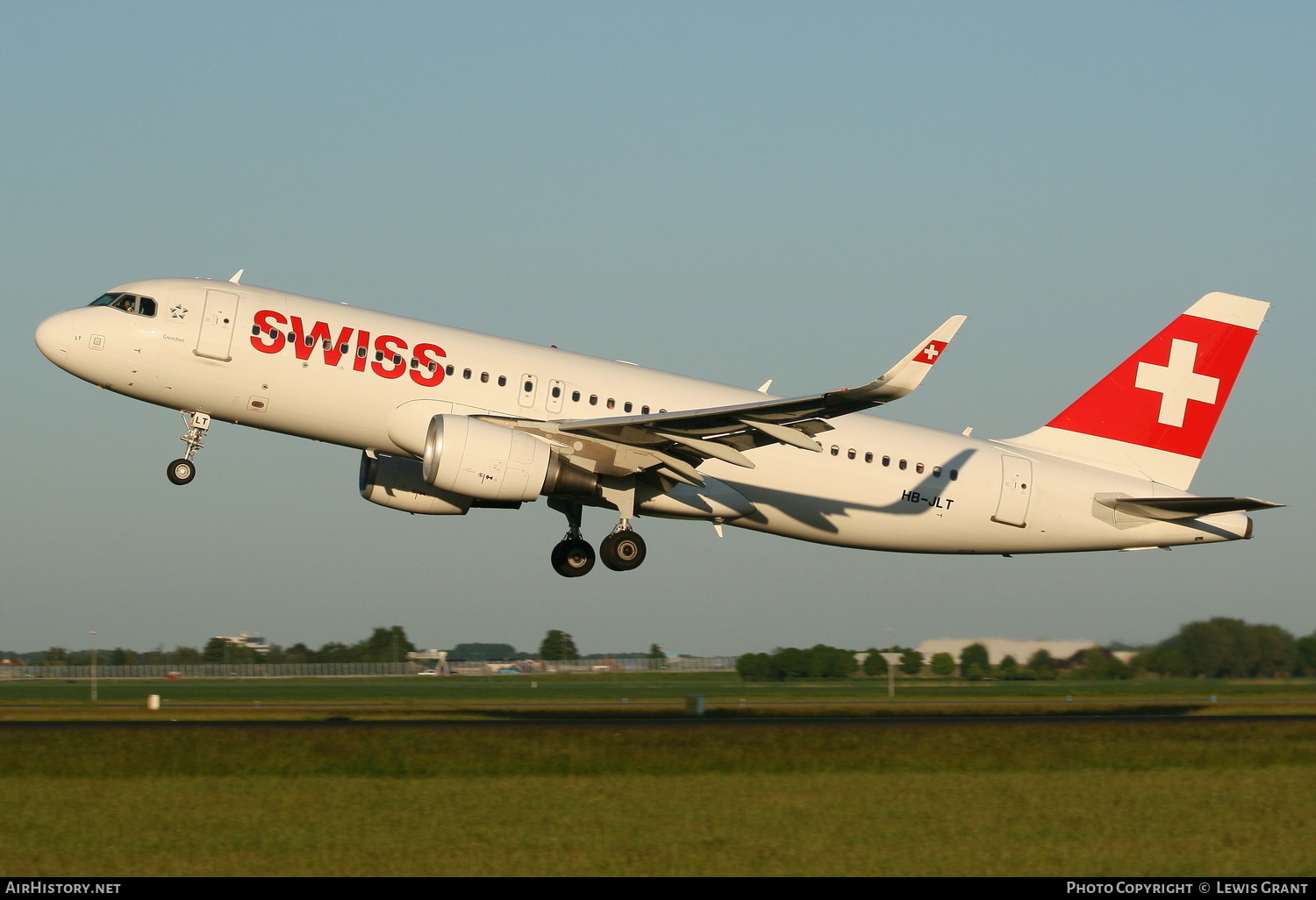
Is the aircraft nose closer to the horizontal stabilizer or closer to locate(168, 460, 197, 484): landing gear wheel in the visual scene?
locate(168, 460, 197, 484): landing gear wheel

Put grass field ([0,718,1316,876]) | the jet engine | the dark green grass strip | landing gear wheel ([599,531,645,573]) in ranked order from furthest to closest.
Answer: landing gear wheel ([599,531,645,573]) < the jet engine < the dark green grass strip < grass field ([0,718,1316,876])

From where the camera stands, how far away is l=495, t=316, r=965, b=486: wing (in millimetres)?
24578

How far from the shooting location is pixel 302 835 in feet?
50.8

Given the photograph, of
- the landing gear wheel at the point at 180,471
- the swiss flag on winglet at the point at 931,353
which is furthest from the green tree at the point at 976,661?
the landing gear wheel at the point at 180,471

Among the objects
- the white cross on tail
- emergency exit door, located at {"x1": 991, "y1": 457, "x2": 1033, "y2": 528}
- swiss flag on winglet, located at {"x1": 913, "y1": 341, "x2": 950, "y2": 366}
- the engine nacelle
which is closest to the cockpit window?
the engine nacelle

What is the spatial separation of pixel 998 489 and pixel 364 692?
21822 millimetres

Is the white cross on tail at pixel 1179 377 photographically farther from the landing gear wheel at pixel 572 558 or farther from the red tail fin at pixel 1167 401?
the landing gear wheel at pixel 572 558

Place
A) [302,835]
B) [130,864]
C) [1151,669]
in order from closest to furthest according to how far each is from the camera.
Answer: [130,864]
[302,835]
[1151,669]

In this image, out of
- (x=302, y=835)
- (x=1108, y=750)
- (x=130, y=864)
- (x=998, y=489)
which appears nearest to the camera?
(x=130, y=864)

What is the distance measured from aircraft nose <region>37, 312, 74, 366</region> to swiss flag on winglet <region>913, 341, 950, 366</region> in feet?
56.0

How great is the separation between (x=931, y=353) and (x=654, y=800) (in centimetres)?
1038
